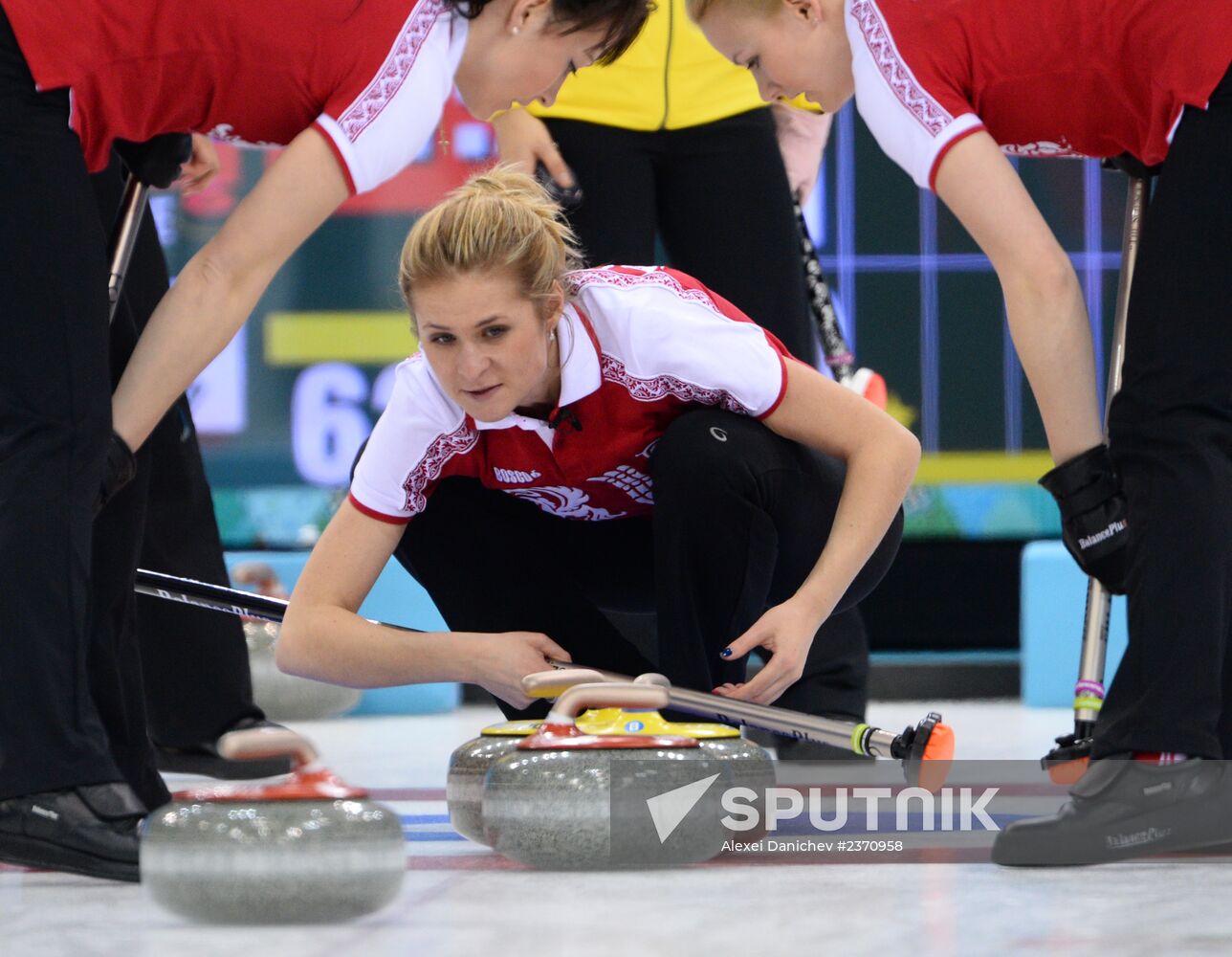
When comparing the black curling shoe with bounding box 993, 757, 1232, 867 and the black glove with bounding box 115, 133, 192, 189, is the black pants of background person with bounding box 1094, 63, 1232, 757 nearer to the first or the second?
the black curling shoe with bounding box 993, 757, 1232, 867

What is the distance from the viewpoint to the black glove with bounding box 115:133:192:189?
1.81 m

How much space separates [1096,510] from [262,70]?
920 mm

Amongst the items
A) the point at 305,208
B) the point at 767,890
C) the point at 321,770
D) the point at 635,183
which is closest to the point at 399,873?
the point at 321,770

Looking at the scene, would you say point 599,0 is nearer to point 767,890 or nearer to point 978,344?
point 767,890

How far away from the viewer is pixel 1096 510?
1559 millimetres

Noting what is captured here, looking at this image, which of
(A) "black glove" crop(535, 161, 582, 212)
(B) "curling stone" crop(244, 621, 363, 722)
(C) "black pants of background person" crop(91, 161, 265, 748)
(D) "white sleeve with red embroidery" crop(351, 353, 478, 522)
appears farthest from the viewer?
(B) "curling stone" crop(244, 621, 363, 722)

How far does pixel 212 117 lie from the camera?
1.67 m

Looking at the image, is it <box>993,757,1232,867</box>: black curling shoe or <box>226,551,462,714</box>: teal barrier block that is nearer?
<box>993,757,1232,867</box>: black curling shoe

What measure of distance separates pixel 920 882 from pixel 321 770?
496 mm

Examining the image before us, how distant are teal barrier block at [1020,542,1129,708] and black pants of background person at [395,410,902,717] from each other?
210 cm

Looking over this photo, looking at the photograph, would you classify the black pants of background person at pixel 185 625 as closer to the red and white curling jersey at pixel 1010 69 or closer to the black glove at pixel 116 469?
the black glove at pixel 116 469

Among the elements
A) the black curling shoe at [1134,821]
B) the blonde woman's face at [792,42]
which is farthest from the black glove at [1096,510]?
the blonde woman's face at [792,42]

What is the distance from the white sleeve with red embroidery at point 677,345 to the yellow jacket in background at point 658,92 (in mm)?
726

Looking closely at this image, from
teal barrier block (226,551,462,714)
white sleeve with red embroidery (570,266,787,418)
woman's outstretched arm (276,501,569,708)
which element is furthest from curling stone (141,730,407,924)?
teal barrier block (226,551,462,714)
